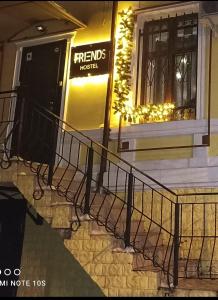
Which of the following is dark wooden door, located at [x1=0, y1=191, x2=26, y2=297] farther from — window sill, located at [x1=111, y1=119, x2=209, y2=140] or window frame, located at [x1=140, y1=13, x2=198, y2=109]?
window frame, located at [x1=140, y1=13, x2=198, y2=109]

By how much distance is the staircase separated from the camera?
5.58m

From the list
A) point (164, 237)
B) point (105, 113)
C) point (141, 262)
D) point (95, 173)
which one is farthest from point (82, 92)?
point (141, 262)

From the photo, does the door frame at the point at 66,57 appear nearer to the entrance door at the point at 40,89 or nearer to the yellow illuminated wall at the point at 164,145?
the entrance door at the point at 40,89

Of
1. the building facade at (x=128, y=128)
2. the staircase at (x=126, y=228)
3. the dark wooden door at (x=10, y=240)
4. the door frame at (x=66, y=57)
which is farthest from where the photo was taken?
the door frame at (x=66, y=57)

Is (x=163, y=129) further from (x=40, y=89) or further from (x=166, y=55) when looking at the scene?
(x=40, y=89)

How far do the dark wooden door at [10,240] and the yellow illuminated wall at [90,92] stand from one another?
171 cm

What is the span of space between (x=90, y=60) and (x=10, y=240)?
132 inches

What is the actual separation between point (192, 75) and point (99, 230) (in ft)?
10.1

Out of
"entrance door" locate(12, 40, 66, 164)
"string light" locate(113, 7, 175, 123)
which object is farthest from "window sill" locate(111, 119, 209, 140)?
"entrance door" locate(12, 40, 66, 164)

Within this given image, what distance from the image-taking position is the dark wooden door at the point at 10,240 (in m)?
7.99

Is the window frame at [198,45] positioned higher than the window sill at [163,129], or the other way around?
the window frame at [198,45]

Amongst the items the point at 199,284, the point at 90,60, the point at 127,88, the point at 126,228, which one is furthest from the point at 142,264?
the point at 90,60

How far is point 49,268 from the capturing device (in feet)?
25.0

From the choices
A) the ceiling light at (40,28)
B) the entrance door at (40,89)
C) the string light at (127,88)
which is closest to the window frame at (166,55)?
the string light at (127,88)
